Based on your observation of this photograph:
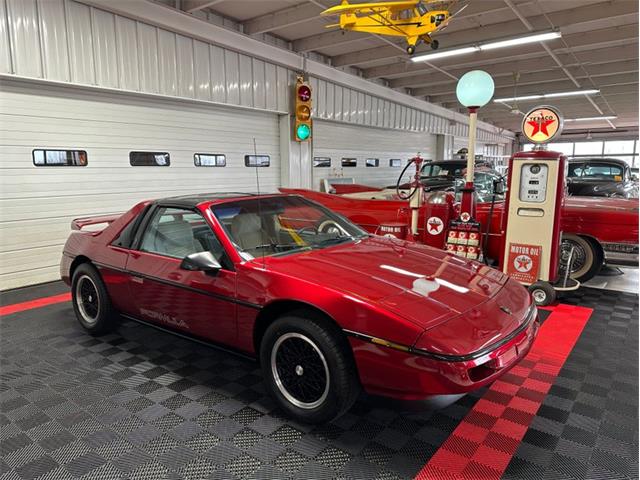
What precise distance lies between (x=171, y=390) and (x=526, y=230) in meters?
3.68

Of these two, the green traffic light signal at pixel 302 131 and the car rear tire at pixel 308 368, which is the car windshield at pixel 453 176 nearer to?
the green traffic light signal at pixel 302 131

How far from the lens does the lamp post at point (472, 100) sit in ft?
15.2

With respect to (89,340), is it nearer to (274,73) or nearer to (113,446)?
(113,446)

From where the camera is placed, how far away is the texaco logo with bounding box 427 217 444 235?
5145mm

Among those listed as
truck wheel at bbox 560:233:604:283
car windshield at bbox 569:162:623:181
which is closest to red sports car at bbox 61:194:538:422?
truck wheel at bbox 560:233:604:283

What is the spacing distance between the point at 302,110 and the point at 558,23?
5203mm

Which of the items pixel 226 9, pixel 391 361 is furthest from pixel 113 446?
pixel 226 9

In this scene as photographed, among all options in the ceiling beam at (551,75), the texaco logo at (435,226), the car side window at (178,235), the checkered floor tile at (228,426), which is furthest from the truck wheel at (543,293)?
the ceiling beam at (551,75)

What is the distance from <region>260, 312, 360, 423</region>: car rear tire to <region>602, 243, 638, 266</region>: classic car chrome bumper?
165 inches

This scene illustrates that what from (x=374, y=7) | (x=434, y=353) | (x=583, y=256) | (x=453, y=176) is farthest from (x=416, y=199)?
(x=453, y=176)

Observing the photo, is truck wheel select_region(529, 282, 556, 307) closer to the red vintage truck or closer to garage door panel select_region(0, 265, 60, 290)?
the red vintage truck

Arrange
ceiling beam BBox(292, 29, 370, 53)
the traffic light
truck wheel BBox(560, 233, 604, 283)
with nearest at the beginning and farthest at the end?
truck wheel BBox(560, 233, 604, 283) → ceiling beam BBox(292, 29, 370, 53) → the traffic light

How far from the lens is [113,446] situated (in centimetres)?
211

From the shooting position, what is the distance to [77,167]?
566 cm
